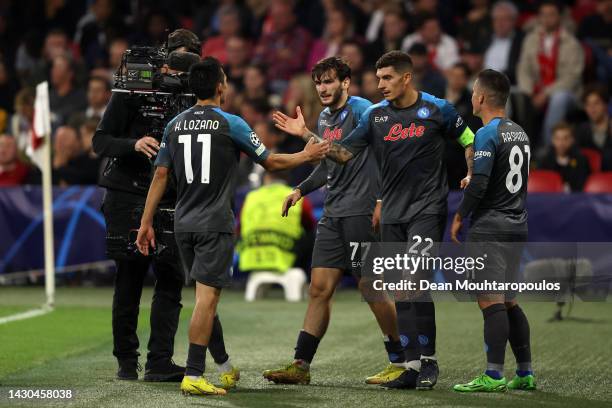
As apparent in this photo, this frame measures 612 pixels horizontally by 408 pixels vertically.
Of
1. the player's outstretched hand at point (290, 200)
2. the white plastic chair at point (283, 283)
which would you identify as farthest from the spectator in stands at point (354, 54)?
the player's outstretched hand at point (290, 200)

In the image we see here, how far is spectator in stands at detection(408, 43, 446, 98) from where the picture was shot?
16203 mm

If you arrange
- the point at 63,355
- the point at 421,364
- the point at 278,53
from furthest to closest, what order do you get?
the point at 278,53 < the point at 63,355 < the point at 421,364

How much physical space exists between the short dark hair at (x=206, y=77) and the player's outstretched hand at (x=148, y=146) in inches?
22.6

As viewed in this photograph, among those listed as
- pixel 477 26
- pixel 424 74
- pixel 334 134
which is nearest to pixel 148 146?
pixel 334 134

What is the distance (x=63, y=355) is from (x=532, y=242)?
20.5 ft

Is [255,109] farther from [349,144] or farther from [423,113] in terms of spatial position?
[423,113]

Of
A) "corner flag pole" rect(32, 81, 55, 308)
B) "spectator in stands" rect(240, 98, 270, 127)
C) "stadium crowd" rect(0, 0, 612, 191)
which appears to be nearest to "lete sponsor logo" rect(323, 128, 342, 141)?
"corner flag pole" rect(32, 81, 55, 308)

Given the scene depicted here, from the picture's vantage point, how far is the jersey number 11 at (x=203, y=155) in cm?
768

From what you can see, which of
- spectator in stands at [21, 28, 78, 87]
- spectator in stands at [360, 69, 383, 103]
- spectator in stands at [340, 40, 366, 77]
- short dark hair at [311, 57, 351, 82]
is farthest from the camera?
spectator in stands at [21, 28, 78, 87]

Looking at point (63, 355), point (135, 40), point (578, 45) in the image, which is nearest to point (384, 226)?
point (63, 355)

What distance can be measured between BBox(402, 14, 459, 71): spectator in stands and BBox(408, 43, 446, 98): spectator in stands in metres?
0.97

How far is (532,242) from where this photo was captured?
14.1 meters

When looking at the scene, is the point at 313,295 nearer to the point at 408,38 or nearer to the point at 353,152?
the point at 353,152

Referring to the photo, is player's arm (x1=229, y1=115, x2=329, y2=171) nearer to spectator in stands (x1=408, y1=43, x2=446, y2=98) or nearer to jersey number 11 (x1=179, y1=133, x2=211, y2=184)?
jersey number 11 (x1=179, y1=133, x2=211, y2=184)
